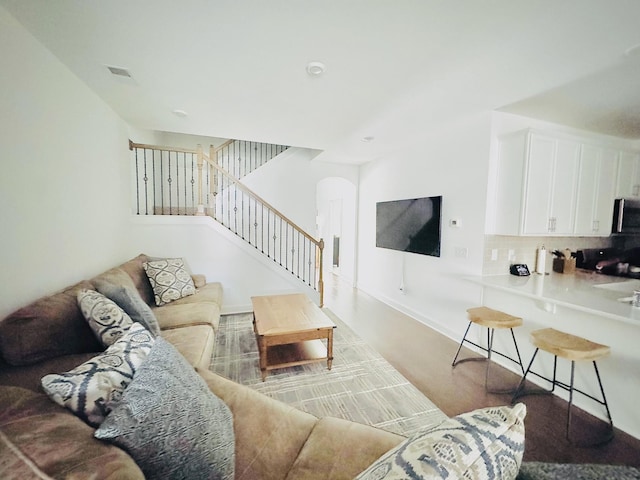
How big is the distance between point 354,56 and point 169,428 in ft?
7.31

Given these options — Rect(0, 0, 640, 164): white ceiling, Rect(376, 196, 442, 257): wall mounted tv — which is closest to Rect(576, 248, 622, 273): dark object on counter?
Rect(0, 0, 640, 164): white ceiling

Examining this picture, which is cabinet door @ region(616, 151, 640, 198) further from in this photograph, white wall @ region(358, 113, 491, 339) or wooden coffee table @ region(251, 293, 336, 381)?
wooden coffee table @ region(251, 293, 336, 381)

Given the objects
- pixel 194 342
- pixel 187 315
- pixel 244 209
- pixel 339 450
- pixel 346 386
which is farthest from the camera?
pixel 244 209

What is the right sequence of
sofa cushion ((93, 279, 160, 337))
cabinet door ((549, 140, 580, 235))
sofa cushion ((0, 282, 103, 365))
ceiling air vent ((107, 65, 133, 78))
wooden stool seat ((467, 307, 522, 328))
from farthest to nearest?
1. cabinet door ((549, 140, 580, 235))
2. wooden stool seat ((467, 307, 522, 328))
3. ceiling air vent ((107, 65, 133, 78))
4. sofa cushion ((93, 279, 160, 337))
5. sofa cushion ((0, 282, 103, 365))

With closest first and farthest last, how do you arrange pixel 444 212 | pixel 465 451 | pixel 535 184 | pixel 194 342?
pixel 465 451 < pixel 194 342 < pixel 535 184 < pixel 444 212

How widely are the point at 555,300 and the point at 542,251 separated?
1.19 meters

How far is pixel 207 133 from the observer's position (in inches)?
138

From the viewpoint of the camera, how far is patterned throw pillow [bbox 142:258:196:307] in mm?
2764

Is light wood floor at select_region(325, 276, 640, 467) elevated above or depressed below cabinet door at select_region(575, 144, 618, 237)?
below

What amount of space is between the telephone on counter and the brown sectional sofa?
2.58m

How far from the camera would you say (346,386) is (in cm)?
216

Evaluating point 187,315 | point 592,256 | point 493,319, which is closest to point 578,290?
point 493,319

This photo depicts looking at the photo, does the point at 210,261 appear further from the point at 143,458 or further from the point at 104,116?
the point at 143,458

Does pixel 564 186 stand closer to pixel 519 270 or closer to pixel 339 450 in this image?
pixel 519 270
